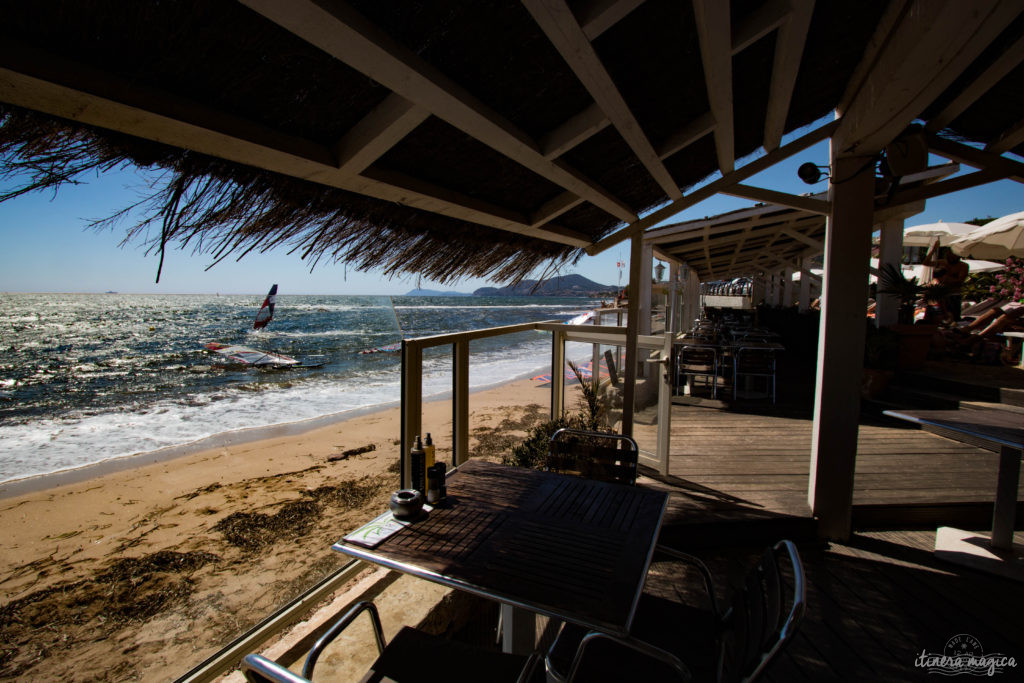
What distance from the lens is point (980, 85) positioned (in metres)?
2.02

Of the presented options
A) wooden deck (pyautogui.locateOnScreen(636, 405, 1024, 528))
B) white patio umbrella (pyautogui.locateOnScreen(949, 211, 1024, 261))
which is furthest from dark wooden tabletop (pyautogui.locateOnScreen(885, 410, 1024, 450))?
white patio umbrella (pyautogui.locateOnScreen(949, 211, 1024, 261))

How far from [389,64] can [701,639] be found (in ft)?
6.34

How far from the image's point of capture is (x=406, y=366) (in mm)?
2379

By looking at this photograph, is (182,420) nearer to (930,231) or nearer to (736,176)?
(736,176)

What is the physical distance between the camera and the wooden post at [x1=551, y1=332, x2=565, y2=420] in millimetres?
3930

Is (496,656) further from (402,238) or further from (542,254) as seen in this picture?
(542,254)

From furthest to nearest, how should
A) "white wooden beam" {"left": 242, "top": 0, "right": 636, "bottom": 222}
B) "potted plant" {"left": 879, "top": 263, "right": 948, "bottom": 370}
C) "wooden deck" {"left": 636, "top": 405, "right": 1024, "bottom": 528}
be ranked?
"potted plant" {"left": 879, "top": 263, "right": 948, "bottom": 370} → "wooden deck" {"left": 636, "top": 405, "right": 1024, "bottom": 528} → "white wooden beam" {"left": 242, "top": 0, "right": 636, "bottom": 222}

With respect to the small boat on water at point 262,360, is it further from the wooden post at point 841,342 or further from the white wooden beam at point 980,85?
the white wooden beam at point 980,85

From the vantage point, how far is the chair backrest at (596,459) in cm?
233

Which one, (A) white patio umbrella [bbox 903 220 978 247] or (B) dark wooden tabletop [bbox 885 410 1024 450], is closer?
(B) dark wooden tabletop [bbox 885 410 1024 450]

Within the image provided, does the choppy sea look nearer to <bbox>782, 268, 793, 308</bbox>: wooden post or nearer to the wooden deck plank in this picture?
the wooden deck plank

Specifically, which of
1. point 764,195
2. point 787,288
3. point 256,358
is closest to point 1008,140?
point 764,195

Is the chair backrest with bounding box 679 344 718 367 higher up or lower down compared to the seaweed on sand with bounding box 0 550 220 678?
higher up

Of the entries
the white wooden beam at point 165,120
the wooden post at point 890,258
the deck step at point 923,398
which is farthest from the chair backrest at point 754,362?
the white wooden beam at point 165,120
